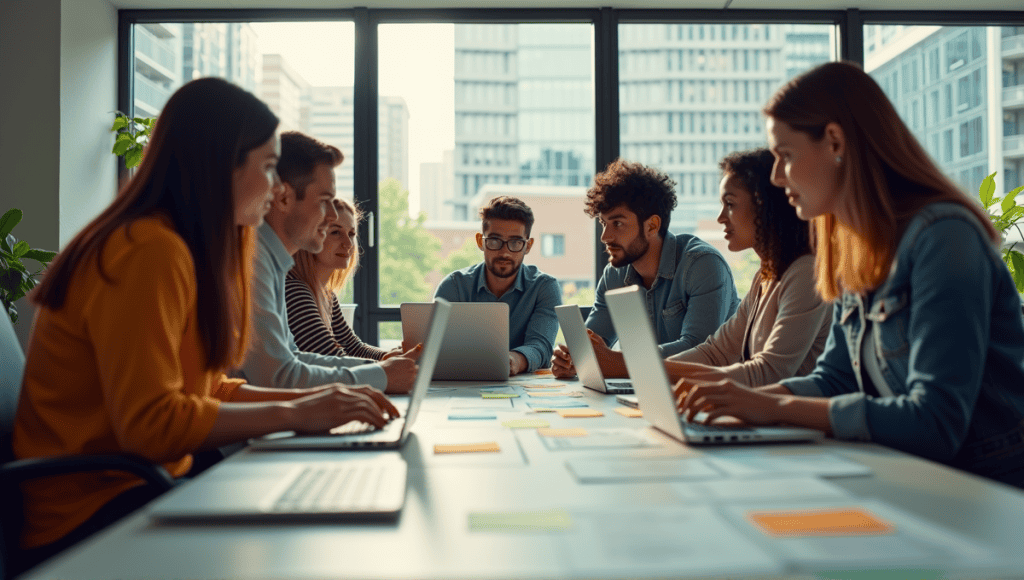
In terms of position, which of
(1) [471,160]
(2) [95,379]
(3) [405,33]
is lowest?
(2) [95,379]

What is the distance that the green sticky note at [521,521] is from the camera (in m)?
0.73

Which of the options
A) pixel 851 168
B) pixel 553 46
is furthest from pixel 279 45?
pixel 851 168

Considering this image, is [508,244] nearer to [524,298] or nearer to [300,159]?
[524,298]

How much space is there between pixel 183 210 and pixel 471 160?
3.09m

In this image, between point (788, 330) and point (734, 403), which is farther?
point (788, 330)

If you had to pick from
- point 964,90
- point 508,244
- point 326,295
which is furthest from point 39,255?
point 964,90

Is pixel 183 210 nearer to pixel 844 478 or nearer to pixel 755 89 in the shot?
pixel 844 478

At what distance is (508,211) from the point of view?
3.05 meters

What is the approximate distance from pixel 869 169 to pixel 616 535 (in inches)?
35.9

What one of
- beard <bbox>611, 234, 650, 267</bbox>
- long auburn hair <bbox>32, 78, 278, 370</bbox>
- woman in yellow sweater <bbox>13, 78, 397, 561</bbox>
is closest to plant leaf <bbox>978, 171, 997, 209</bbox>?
beard <bbox>611, 234, 650, 267</bbox>

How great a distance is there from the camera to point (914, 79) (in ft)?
13.7

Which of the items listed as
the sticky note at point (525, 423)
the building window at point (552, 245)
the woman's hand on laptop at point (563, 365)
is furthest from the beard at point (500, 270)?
the sticky note at point (525, 423)

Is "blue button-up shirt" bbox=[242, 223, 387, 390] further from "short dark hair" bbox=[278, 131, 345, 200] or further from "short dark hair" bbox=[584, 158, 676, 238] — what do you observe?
"short dark hair" bbox=[584, 158, 676, 238]

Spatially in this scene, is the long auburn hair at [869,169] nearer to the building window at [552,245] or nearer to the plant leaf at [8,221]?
the building window at [552,245]
